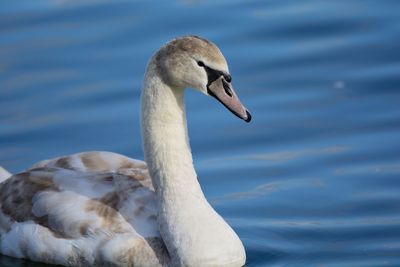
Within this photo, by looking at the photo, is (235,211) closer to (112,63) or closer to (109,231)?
(109,231)

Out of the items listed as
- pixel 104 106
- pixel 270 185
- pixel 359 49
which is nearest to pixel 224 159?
pixel 270 185

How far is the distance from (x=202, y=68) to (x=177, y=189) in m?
1.00

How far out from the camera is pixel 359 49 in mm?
14430

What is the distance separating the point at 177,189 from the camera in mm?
10383

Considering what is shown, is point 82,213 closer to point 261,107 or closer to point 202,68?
point 202,68

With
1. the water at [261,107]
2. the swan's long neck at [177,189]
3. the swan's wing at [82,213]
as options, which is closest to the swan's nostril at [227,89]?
the swan's long neck at [177,189]

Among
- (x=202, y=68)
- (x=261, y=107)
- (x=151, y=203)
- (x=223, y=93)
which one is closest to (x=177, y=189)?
(x=151, y=203)

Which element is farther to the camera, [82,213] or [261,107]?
[261,107]

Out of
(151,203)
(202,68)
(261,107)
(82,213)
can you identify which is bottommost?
(82,213)

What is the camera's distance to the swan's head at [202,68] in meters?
9.85

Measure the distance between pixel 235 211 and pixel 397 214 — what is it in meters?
1.32

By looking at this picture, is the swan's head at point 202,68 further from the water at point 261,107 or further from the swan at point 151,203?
the water at point 261,107

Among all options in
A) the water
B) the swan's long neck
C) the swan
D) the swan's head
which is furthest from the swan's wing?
the swan's head

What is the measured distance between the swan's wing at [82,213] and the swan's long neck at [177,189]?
0.75 ft
